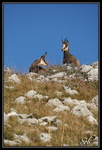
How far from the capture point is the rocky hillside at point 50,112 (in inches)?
349

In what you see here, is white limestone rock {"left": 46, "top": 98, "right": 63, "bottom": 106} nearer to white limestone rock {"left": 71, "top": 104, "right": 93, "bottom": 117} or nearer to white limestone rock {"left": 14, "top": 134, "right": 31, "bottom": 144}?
white limestone rock {"left": 71, "top": 104, "right": 93, "bottom": 117}

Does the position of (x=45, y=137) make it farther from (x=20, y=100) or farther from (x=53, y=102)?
(x=20, y=100)

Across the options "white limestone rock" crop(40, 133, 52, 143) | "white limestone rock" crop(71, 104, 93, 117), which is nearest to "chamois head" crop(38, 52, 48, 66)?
"white limestone rock" crop(71, 104, 93, 117)

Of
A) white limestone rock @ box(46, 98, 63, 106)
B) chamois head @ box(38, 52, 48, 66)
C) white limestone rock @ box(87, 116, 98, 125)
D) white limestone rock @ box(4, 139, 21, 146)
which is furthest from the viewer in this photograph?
chamois head @ box(38, 52, 48, 66)

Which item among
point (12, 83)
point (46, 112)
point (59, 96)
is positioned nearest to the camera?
point (46, 112)

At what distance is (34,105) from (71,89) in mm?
3043

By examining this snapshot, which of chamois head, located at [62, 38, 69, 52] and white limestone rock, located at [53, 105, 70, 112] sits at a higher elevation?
chamois head, located at [62, 38, 69, 52]

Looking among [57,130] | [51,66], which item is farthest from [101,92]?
[51,66]

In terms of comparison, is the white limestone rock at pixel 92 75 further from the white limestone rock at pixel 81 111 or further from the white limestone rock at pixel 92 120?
the white limestone rock at pixel 92 120

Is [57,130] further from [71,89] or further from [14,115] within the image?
[71,89]

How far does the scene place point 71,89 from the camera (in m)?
14.0

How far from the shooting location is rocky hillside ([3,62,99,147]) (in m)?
8.88

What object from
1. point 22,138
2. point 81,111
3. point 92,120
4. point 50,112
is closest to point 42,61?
point 81,111

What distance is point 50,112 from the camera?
420 inches
